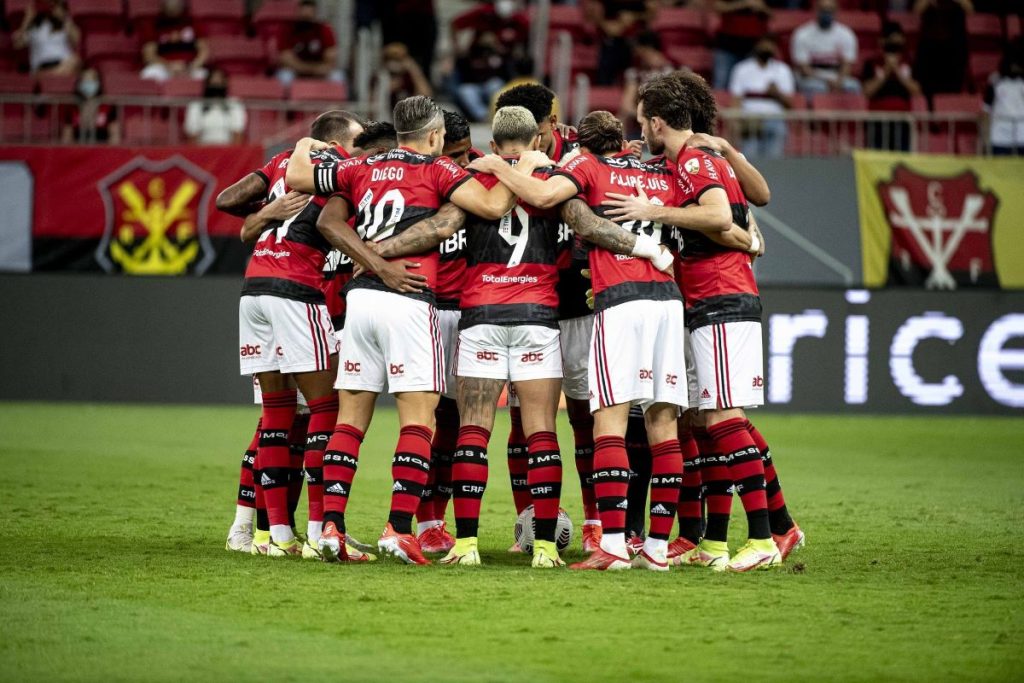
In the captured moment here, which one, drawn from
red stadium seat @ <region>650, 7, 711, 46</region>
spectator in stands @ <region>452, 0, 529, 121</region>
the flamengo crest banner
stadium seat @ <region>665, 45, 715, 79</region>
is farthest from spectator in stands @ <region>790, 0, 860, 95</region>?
the flamengo crest banner

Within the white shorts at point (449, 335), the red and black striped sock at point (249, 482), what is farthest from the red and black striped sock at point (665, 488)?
the red and black striped sock at point (249, 482)

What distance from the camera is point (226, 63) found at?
19.8m

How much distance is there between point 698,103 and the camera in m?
7.57

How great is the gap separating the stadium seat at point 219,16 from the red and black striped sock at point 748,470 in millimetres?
14742

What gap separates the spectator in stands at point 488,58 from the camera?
19047mm

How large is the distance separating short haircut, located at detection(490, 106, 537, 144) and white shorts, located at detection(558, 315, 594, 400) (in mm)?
1107

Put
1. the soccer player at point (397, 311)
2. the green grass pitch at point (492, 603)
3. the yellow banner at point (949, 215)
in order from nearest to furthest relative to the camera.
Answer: the green grass pitch at point (492, 603) → the soccer player at point (397, 311) → the yellow banner at point (949, 215)

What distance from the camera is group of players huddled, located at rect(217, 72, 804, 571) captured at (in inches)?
283

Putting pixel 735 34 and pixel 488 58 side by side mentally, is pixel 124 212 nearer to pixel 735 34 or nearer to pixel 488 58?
pixel 488 58

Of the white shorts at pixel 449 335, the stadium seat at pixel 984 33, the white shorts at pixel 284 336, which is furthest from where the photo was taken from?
the stadium seat at pixel 984 33

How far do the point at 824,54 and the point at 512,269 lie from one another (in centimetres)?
1347

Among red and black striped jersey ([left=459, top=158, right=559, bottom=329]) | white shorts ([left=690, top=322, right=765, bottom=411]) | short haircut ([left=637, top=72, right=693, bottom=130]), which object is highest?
short haircut ([left=637, top=72, right=693, bottom=130])

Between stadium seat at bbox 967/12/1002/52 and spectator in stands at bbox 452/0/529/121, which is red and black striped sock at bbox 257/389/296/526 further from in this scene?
stadium seat at bbox 967/12/1002/52

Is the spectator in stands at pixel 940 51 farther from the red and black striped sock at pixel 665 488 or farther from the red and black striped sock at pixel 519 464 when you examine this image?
the red and black striped sock at pixel 665 488
